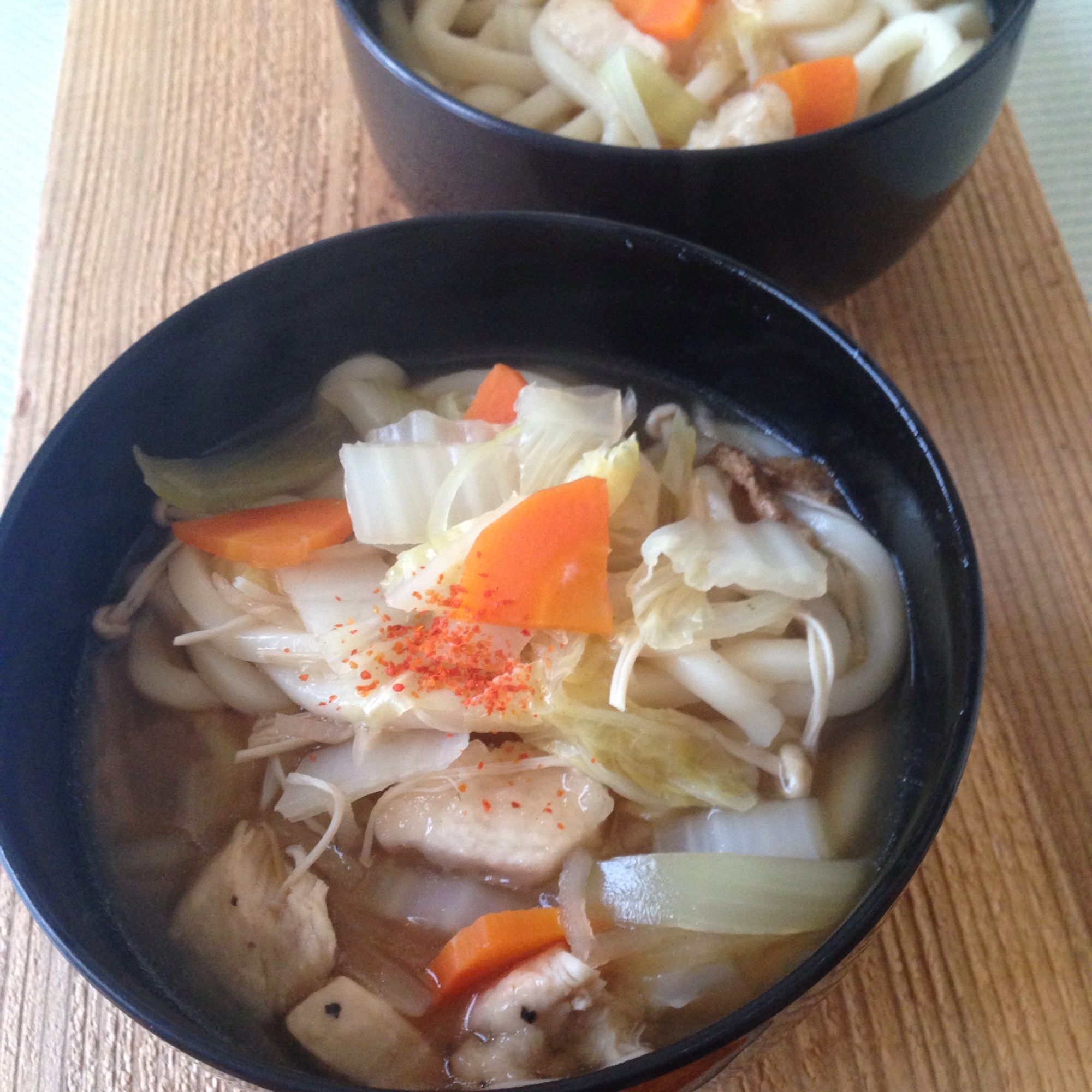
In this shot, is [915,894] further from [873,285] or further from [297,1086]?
[873,285]

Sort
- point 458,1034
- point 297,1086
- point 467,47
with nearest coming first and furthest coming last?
point 297,1086, point 458,1034, point 467,47

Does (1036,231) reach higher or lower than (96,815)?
higher

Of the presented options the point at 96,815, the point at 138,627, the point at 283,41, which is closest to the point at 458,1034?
the point at 96,815

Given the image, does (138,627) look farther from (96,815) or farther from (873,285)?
(873,285)

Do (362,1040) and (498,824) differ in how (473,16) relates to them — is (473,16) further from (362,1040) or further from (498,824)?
(362,1040)

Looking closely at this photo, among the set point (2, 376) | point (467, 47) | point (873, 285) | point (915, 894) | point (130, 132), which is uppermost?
point (467, 47)

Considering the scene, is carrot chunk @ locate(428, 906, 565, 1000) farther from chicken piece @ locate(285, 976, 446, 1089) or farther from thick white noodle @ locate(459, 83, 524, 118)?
thick white noodle @ locate(459, 83, 524, 118)

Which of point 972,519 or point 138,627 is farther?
point 972,519

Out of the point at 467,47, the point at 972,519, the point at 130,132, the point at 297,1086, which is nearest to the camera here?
the point at 297,1086

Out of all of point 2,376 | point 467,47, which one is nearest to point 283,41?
point 467,47
